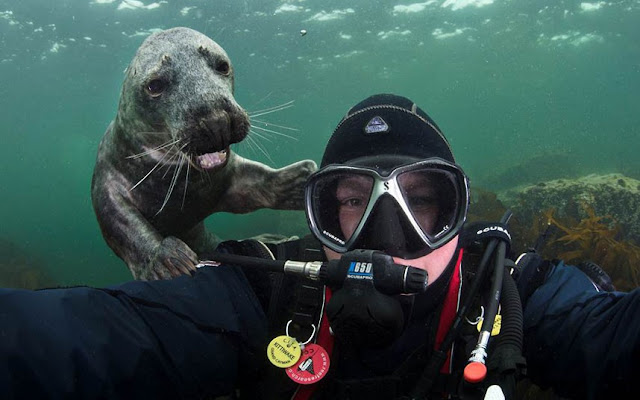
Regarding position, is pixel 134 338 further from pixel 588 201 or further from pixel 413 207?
pixel 588 201

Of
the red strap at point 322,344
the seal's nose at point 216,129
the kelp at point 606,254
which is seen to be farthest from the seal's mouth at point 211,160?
the kelp at point 606,254

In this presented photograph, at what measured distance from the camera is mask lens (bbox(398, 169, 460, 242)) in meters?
2.43

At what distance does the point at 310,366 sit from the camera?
204 centimetres

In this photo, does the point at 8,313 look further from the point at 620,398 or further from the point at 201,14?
the point at 201,14

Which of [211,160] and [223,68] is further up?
[223,68]

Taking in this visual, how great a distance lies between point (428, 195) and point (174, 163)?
7.99 feet

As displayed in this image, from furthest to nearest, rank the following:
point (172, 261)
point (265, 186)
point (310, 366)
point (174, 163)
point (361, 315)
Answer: point (265, 186), point (174, 163), point (172, 261), point (310, 366), point (361, 315)

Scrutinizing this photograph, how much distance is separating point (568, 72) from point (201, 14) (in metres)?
65.1

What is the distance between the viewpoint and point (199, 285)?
2.27 metres

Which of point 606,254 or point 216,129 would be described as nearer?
point 216,129

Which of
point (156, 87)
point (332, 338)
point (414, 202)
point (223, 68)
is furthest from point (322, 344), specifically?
point (223, 68)

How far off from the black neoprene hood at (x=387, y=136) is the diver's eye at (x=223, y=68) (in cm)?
145

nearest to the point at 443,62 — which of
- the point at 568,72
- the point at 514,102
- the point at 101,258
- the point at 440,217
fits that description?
the point at 568,72

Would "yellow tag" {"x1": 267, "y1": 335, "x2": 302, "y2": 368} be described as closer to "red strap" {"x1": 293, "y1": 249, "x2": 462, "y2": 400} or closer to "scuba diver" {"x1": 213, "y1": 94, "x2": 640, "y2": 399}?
"scuba diver" {"x1": 213, "y1": 94, "x2": 640, "y2": 399}
